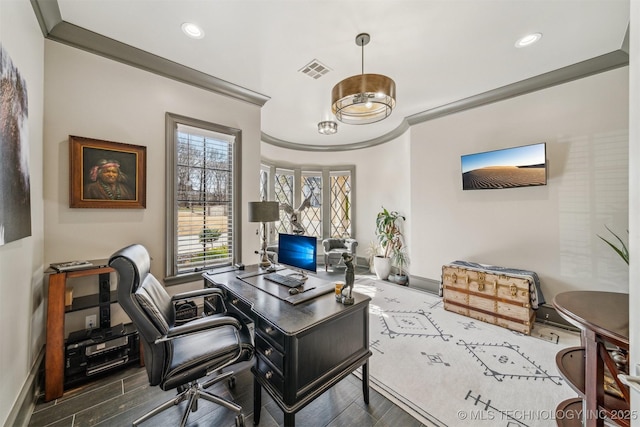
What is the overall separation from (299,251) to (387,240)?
3.21m

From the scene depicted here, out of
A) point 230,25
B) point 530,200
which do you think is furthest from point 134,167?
point 530,200

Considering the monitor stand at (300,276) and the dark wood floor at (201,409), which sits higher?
the monitor stand at (300,276)

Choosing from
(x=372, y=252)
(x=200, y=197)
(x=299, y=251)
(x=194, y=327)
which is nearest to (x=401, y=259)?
(x=372, y=252)

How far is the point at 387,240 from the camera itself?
16.0ft

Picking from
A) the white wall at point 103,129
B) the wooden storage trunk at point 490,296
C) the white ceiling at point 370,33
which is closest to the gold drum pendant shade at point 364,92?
the white ceiling at point 370,33

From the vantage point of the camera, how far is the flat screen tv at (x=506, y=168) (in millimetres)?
2926

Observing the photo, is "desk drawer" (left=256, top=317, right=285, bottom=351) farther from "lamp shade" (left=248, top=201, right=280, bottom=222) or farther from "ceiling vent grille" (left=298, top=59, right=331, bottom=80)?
"ceiling vent grille" (left=298, top=59, right=331, bottom=80)

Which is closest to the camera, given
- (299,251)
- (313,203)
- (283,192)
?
(299,251)

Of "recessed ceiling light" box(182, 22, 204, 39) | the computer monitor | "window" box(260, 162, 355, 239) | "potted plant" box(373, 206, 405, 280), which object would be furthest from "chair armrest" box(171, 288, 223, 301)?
"window" box(260, 162, 355, 239)

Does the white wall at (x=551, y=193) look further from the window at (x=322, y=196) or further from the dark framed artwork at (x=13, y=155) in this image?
the dark framed artwork at (x=13, y=155)

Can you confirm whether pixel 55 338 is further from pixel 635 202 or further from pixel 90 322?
pixel 635 202

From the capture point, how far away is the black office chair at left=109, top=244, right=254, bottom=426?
4.35 feet

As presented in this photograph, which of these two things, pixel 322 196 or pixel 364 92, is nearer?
pixel 364 92

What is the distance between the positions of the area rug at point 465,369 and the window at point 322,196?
3125 millimetres
